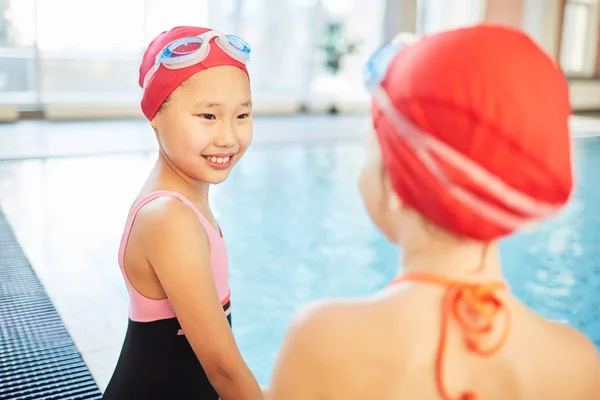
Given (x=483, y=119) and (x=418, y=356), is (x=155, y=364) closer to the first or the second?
(x=418, y=356)

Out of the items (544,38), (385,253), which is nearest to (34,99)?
(385,253)

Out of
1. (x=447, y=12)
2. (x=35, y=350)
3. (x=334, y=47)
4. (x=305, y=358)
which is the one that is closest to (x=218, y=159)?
(x=305, y=358)

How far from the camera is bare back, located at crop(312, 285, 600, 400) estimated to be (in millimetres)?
891

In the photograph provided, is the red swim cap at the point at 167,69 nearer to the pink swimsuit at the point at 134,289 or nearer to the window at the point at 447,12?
the pink swimsuit at the point at 134,289

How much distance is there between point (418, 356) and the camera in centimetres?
89

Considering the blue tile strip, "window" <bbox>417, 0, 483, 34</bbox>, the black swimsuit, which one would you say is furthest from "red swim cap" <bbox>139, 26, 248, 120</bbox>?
"window" <bbox>417, 0, 483, 34</bbox>

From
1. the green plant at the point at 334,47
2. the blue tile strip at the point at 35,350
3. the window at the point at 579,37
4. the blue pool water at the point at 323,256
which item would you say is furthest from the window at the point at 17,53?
the window at the point at 579,37

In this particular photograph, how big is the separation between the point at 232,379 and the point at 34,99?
1122cm

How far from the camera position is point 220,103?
1.59 m

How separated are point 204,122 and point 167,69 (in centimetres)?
15

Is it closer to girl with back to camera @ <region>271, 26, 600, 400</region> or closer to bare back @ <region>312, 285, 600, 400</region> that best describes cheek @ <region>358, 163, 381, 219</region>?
girl with back to camera @ <region>271, 26, 600, 400</region>

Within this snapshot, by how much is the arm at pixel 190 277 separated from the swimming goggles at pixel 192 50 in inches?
13.2

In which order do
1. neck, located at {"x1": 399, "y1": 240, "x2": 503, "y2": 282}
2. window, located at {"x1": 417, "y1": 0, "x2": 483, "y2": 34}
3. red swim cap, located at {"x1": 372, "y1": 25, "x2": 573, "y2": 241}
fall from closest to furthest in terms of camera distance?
red swim cap, located at {"x1": 372, "y1": 25, "x2": 573, "y2": 241}
neck, located at {"x1": 399, "y1": 240, "x2": 503, "y2": 282}
window, located at {"x1": 417, "y1": 0, "x2": 483, "y2": 34}

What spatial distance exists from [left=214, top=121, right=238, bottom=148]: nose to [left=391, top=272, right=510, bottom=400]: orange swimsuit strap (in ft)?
2.75
